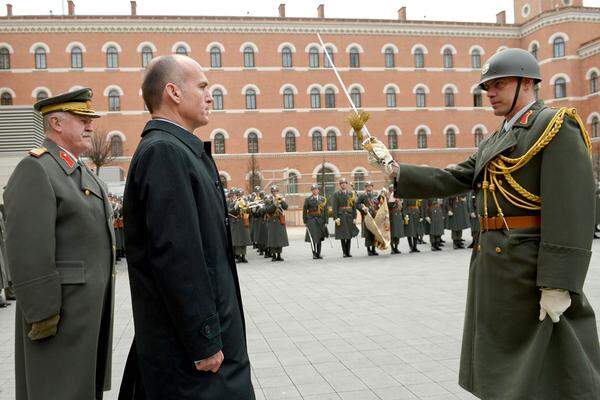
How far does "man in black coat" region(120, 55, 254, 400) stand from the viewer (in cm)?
238

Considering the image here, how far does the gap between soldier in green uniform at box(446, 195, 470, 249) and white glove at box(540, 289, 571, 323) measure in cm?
1394

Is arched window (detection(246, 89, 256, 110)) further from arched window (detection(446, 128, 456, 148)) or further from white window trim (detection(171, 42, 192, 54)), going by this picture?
arched window (detection(446, 128, 456, 148))

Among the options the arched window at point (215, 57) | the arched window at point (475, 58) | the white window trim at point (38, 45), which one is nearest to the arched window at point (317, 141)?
the arched window at point (215, 57)

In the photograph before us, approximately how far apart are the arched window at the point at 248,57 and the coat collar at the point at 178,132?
140 ft

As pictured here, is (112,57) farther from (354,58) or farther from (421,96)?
(421,96)

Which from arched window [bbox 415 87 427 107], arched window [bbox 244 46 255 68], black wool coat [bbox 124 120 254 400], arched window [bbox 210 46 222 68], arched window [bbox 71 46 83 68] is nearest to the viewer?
black wool coat [bbox 124 120 254 400]

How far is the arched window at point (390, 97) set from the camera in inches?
1825

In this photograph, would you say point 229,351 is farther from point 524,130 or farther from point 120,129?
point 120,129

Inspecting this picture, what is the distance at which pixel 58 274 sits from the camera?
3.17 m

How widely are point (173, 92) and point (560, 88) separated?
48.3 m

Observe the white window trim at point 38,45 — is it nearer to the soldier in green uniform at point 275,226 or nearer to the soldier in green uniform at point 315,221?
the soldier in green uniform at point 275,226

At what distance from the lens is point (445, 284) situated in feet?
32.8

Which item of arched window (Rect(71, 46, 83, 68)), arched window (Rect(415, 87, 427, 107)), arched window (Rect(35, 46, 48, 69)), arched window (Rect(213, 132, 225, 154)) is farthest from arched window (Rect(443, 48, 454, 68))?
arched window (Rect(35, 46, 48, 69))

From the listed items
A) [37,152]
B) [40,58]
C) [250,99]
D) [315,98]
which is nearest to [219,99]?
[250,99]
